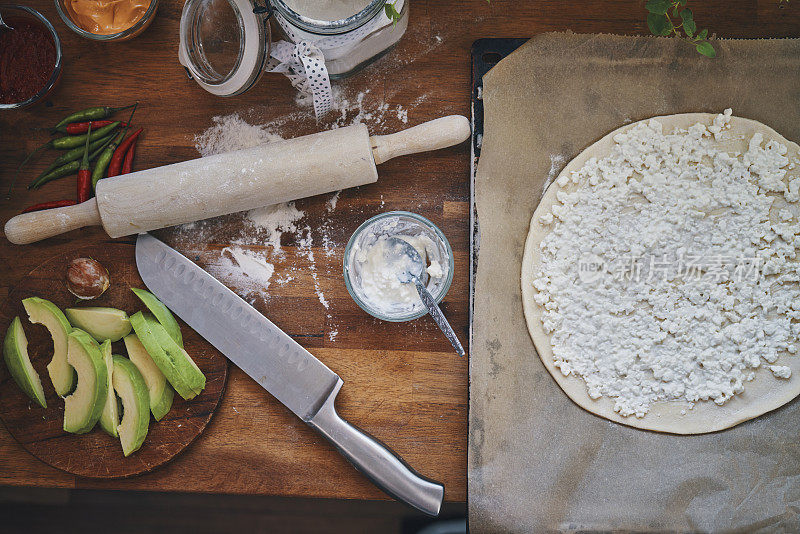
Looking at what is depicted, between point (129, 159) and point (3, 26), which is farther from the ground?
point (3, 26)

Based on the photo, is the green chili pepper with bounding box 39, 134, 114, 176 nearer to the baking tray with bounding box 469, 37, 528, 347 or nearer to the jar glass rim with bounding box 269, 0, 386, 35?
the jar glass rim with bounding box 269, 0, 386, 35

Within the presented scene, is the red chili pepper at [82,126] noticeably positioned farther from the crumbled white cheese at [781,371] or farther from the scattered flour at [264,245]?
the crumbled white cheese at [781,371]

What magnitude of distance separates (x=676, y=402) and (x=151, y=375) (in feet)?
3.95

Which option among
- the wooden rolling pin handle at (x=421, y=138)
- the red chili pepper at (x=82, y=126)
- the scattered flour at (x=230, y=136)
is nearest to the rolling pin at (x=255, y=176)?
the wooden rolling pin handle at (x=421, y=138)

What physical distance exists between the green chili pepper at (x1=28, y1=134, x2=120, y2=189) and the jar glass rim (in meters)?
0.59

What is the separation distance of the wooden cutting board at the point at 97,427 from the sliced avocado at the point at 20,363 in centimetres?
3

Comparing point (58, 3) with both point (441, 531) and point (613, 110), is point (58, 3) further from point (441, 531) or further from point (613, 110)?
point (441, 531)

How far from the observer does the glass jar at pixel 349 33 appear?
116 cm

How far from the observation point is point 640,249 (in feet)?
4.27

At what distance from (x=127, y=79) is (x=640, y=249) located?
1311mm

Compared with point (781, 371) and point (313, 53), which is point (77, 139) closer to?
point (313, 53)

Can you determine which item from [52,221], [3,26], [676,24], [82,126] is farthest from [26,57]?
[676,24]

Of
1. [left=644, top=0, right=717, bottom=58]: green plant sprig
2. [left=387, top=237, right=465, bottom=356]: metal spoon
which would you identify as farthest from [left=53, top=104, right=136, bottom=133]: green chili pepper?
[left=644, top=0, right=717, bottom=58]: green plant sprig

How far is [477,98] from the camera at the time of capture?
1.38 metres
